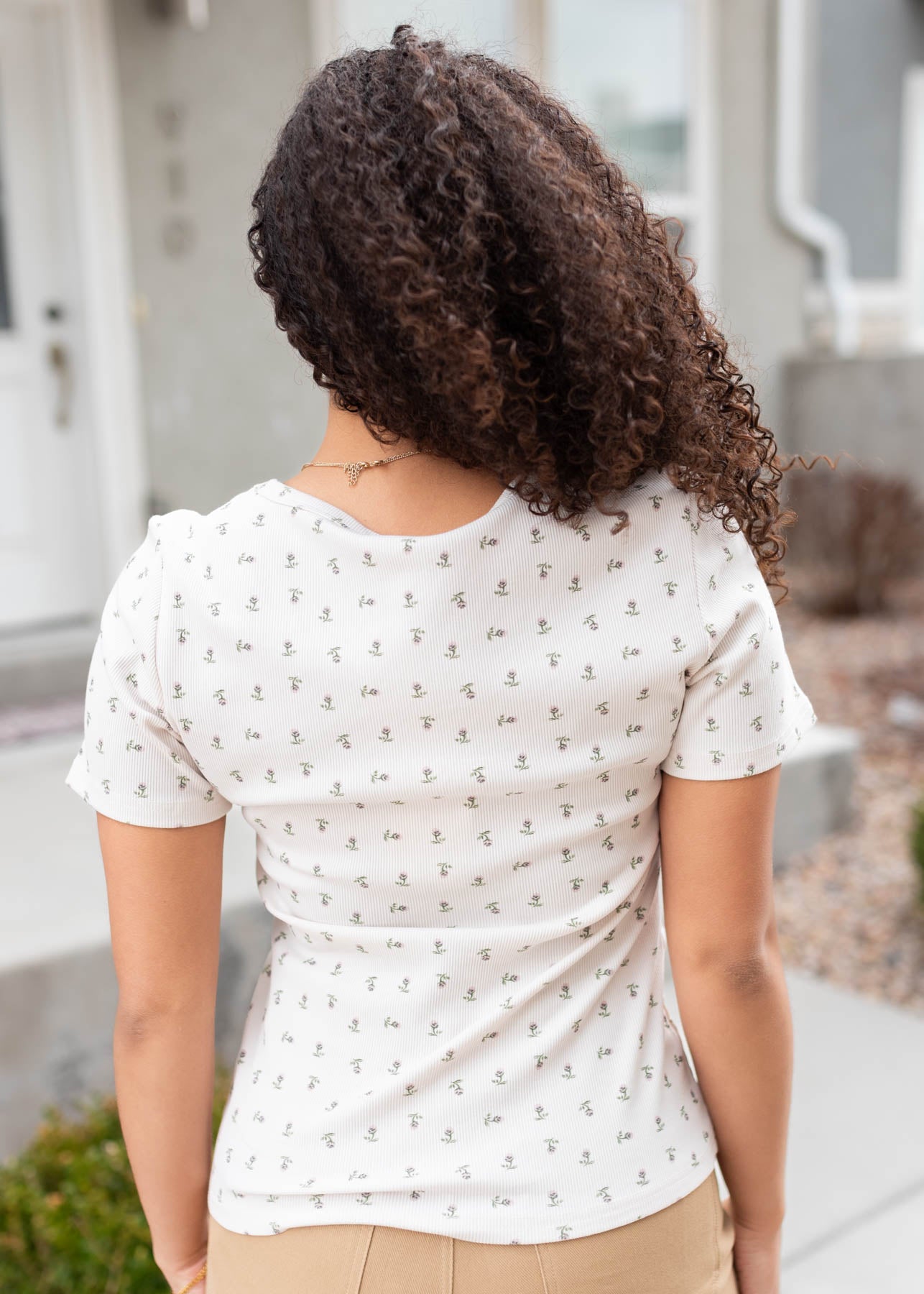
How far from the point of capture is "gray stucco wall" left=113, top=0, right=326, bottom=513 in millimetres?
4211

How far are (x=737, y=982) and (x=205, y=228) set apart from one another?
3.99 m

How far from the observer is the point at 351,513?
0.83m

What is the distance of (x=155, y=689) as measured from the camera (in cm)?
84

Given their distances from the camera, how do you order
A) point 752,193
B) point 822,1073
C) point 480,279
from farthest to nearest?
1. point 752,193
2. point 822,1073
3. point 480,279

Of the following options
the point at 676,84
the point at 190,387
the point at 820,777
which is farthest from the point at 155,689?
the point at 676,84

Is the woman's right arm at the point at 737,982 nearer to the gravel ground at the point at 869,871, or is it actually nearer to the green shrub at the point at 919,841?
the gravel ground at the point at 869,871

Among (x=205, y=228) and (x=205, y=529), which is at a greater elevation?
(x=205, y=228)

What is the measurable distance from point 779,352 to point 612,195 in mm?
7219

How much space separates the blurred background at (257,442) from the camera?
2.19 meters

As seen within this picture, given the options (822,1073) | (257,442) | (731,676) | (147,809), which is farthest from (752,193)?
(147,809)

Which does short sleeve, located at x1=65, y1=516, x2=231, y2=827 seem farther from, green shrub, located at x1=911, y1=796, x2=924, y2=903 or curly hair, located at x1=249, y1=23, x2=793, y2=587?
green shrub, located at x1=911, y1=796, x2=924, y2=903

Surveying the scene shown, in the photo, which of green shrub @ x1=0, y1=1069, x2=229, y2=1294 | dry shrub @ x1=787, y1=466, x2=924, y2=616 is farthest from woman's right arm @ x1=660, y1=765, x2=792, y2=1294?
dry shrub @ x1=787, y1=466, x2=924, y2=616

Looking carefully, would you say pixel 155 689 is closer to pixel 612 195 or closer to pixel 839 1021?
pixel 612 195

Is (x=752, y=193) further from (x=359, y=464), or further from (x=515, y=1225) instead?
(x=515, y=1225)
